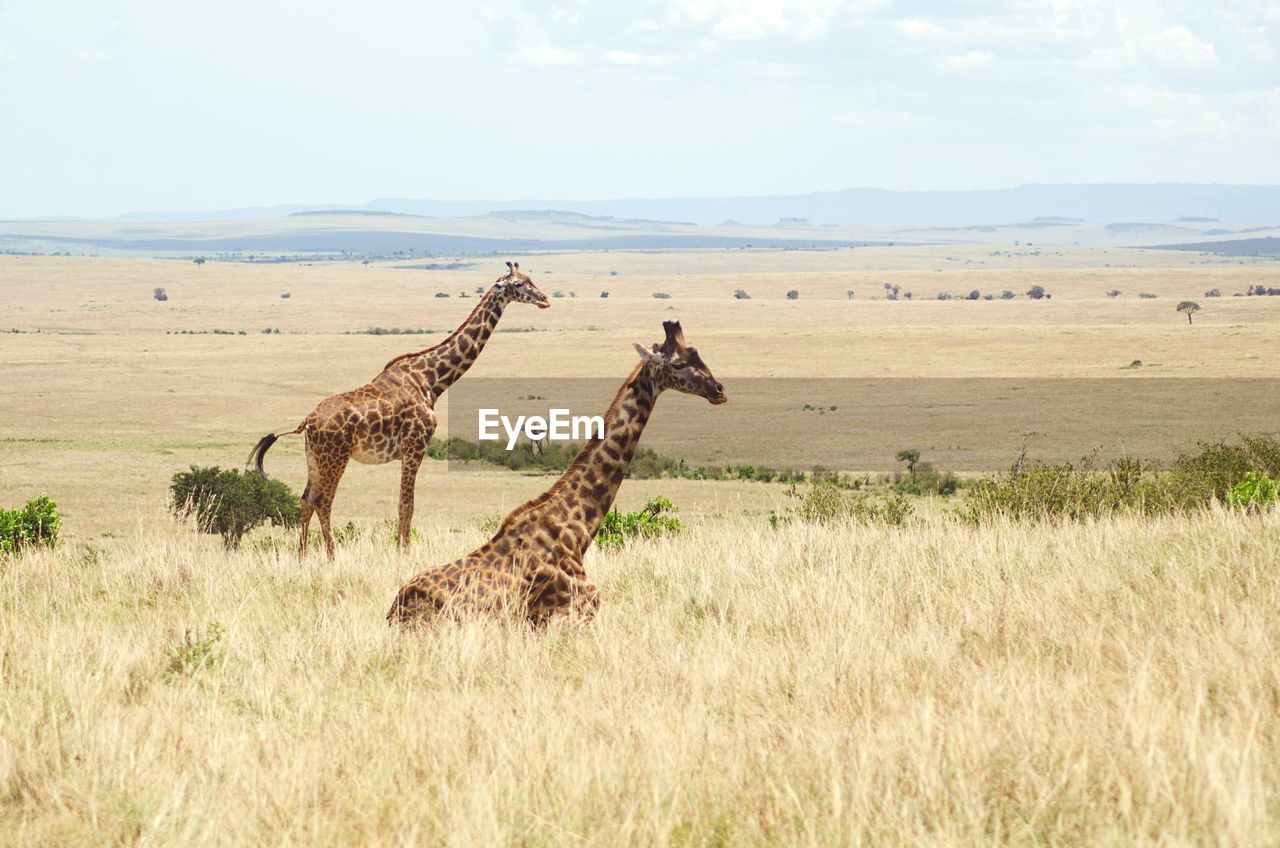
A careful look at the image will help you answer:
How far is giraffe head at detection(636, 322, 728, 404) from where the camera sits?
7629mm

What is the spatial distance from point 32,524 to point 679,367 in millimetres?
9742

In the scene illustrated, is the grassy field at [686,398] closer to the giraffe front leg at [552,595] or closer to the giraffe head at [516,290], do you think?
the giraffe head at [516,290]

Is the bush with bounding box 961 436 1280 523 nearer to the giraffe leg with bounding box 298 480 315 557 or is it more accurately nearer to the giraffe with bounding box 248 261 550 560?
the giraffe with bounding box 248 261 550 560

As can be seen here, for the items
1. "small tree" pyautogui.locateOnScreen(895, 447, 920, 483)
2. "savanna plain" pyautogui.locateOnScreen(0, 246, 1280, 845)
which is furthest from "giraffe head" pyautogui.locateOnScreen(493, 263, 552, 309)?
"small tree" pyautogui.locateOnScreen(895, 447, 920, 483)

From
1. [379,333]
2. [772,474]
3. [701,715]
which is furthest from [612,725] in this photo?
[379,333]

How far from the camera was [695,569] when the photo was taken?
374 inches

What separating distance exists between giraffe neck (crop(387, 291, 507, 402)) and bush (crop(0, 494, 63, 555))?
512cm

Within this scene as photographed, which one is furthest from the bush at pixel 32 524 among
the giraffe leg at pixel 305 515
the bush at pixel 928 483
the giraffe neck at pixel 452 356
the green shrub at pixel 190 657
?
the bush at pixel 928 483

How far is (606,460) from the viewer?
802 centimetres

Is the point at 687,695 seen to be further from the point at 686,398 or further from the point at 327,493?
the point at 686,398

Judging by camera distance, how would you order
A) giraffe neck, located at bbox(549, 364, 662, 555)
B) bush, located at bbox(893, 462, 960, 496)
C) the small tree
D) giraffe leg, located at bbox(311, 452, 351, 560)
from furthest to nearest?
the small tree → bush, located at bbox(893, 462, 960, 496) → giraffe leg, located at bbox(311, 452, 351, 560) → giraffe neck, located at bbox(549, 364, 662, 555)

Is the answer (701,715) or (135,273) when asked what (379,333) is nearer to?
(135,273)

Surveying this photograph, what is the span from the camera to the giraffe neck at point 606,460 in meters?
7.94

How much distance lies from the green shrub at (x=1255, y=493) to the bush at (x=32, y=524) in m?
11.9
